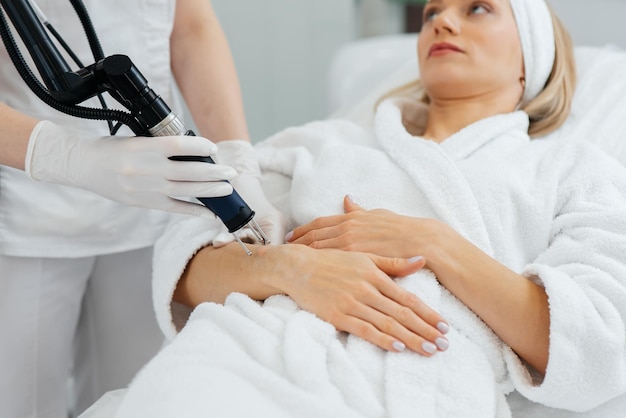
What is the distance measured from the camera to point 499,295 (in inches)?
42.4

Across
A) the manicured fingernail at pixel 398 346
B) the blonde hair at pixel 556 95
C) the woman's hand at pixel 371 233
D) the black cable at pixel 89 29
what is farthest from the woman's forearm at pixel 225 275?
the blonde hair at pixel 556 95

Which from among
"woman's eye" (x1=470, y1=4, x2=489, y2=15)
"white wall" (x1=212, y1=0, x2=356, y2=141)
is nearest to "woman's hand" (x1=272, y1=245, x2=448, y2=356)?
"woman's eye" (x1=470, y1=4, x2=489, y2=15)

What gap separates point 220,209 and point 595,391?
60cm

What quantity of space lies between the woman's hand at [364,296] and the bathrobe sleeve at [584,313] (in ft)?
0.53

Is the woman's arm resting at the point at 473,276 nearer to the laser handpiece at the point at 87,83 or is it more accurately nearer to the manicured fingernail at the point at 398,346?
the manicured fingernail at the point at 398,346

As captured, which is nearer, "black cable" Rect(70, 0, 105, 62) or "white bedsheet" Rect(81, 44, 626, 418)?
"black cable" Rect(70, 0, 105, 62)

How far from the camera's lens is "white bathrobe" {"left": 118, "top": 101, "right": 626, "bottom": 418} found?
96 centimetres

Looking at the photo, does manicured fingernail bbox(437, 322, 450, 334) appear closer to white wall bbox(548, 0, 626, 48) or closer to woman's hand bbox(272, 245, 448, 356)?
woman's hand bbox(272, 245, 448, 356)

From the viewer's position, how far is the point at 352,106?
1.91 m

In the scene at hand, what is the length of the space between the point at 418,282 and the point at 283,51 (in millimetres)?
1832

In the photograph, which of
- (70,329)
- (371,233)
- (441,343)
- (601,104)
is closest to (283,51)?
(601,104)

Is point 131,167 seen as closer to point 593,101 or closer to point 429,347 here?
point 429,347

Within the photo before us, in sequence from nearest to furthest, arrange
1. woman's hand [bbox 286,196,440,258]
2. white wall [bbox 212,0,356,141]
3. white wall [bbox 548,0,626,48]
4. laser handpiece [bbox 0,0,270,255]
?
laser handpiece [bbox 0,0,270,255] < woman's hand [bbox 286,196,440,258] < white wall [bbox 548,0,626,48] < white wall [bbox 212,0,356,141]

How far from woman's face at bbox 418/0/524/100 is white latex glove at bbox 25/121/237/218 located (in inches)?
26.5
